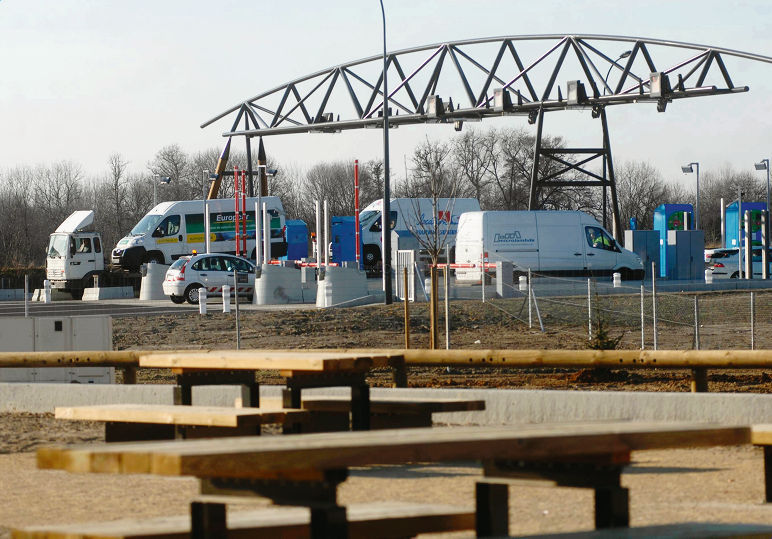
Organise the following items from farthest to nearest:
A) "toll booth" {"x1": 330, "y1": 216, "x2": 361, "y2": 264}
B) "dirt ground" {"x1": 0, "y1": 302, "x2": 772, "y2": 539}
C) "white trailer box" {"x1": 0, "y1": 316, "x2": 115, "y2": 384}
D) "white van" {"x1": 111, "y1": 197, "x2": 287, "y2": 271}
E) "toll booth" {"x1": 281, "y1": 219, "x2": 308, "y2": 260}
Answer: "toll booth" {"x1": 281, "y1": 219, "x2": 308, "y2": 260} → "toll booth" {"x1": 330, "y1": 216, "x2": 361, "y2": 264} → "white van" {"x1": 111, "y1": 197, "x2": 287, "y2": 271} → "white trailer box" {"x1": 0, "y1": 316, "x2": 115, "y2": 384} → "dirt ground" {"x1": 0, "y1": 302, "x2": 772, "y2": 539}

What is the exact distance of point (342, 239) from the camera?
56406 millimetres

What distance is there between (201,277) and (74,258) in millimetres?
14034

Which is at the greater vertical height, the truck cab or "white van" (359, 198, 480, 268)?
"white van" (359, 198, 480, 268)

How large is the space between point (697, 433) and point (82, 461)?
2.25 meters

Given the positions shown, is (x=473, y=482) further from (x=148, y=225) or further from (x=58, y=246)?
(x=148, y=225)

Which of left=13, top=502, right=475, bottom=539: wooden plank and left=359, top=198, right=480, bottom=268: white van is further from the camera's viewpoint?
left=359, top=198, right=480, bottom=268: white van

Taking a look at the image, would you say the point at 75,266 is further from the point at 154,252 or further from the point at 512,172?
the point at 512,172

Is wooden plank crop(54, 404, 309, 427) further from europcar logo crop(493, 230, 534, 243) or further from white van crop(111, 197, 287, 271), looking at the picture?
white van crop(111, 197, 287, 271)

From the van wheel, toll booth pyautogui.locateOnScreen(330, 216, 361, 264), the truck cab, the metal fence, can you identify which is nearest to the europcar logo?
the metal fence

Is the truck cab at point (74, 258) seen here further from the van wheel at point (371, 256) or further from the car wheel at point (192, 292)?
the car wheel at point (192, 292)

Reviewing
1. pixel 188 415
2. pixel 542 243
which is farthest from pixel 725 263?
pixel 188 415

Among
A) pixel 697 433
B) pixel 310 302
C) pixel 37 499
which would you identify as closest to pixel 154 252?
pixel 310 302

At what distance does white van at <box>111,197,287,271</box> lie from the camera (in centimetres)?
5128

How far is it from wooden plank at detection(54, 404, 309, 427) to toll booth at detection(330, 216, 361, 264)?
156 ft
